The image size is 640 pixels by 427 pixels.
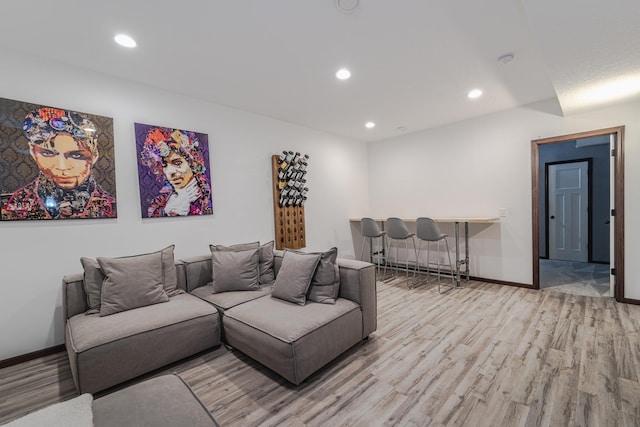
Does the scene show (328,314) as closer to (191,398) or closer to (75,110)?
(191,398)

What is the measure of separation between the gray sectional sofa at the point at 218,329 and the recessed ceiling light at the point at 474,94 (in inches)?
97.3

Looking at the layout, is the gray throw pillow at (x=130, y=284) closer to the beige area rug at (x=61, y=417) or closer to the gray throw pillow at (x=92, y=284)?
the gray throw pillow at (x=92, y=284)

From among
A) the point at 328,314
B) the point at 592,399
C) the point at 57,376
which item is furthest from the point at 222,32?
the point at 592,399

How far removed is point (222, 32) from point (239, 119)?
162 cm

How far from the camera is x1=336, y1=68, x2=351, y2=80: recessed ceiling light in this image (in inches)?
105

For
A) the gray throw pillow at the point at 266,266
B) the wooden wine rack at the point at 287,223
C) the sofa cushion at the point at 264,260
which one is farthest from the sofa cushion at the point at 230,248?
the wooden wine rack at the point at 287,223

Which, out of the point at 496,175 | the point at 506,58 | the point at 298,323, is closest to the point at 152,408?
the point at 298,323

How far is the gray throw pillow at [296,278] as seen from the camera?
91.7 inches

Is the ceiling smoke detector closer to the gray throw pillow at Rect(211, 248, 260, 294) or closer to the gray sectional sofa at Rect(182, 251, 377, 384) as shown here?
the gray sectional sofa at Rect(182, 251, 377, 384)

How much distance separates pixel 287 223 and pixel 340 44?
8.24 ft

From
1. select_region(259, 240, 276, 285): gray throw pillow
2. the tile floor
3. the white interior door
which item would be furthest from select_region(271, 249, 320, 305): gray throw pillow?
the white interior door

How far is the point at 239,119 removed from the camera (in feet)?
12.0

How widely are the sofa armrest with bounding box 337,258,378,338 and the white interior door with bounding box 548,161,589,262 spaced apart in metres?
5.40

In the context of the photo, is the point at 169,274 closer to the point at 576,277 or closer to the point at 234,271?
the point at 234,271
